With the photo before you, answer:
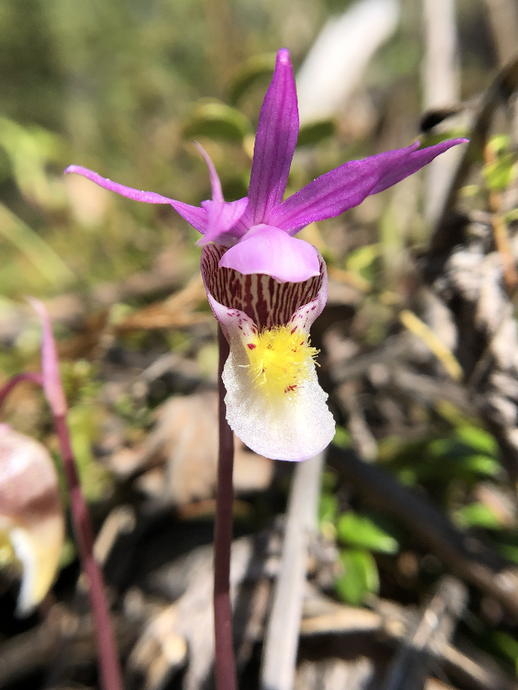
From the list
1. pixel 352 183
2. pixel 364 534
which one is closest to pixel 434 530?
pixel 364 534

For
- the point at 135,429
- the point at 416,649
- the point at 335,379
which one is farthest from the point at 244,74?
the point at 416,649

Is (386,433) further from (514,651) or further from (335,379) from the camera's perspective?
(514,651)

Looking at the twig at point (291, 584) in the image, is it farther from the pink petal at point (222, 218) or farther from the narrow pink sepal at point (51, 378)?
the pink petal at point (222, 218)

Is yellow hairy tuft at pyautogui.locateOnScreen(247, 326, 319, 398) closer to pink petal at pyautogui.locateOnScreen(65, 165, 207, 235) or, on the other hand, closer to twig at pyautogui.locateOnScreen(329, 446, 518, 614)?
pink petal at pyautogui.locateOnScreen(65, 165, 207, 235)

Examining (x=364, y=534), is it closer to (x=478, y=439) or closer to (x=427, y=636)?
(x=427, y=636)

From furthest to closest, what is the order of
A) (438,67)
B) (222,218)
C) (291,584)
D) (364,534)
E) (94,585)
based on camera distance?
1. (438,67)
2. (364,534)
3. (291,584)
4. (94,585)
5. (222,218)

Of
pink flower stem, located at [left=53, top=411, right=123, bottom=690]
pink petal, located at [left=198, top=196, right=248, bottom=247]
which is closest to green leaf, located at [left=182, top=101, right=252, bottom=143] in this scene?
pink petal, located at [left=198, top=196, right=248, bottom=247]

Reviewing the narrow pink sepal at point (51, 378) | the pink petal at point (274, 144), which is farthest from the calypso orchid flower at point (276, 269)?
the narrow pink sepal at point (51, 378)
